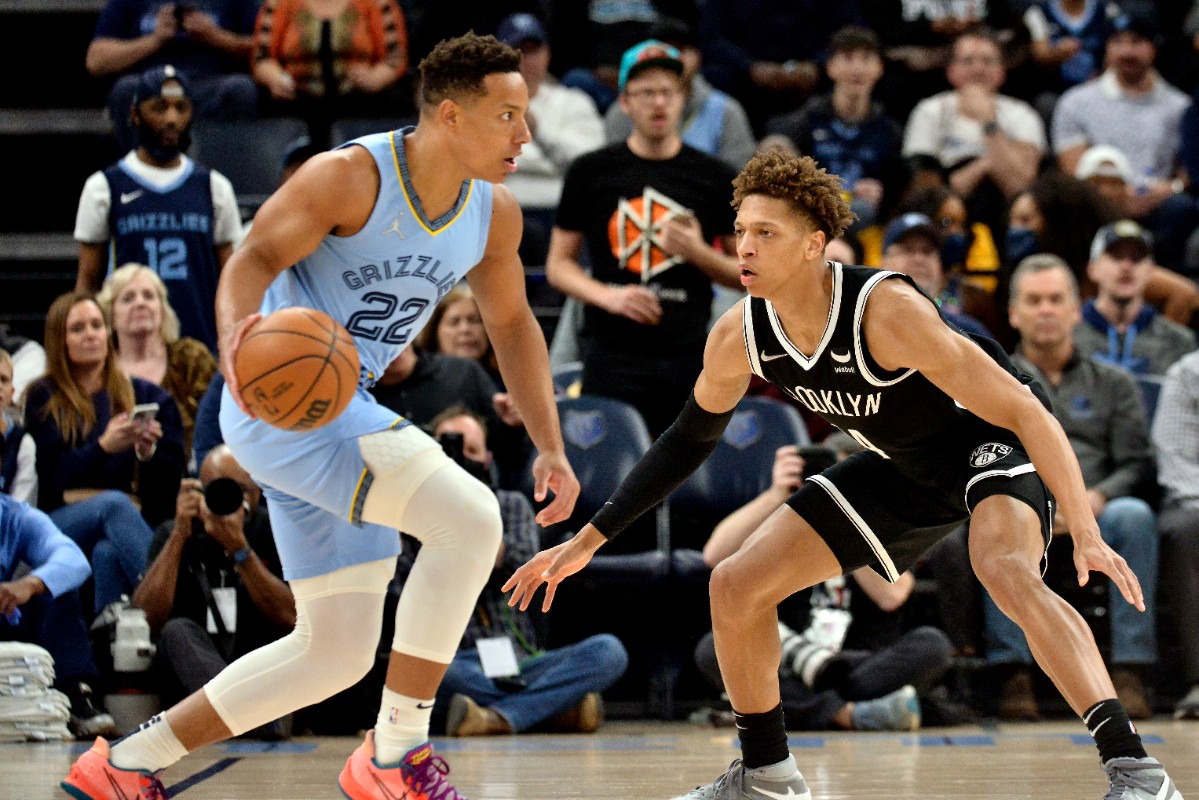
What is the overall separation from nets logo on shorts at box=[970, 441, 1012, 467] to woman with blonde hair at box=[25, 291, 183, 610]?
147 inches

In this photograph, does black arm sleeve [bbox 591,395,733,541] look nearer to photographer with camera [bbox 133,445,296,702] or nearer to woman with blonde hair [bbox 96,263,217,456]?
photographer with camera [bbox 133,445,296,702]

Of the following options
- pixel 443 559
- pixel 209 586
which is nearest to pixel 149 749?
pixel 443 559

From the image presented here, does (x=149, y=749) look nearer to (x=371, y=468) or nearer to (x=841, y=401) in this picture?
(x=371, y=468)

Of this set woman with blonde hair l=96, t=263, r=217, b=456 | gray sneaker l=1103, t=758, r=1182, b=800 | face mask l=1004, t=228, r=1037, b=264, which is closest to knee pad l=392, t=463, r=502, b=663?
gray sneaker l=1103, t=758, r=1182, b=800

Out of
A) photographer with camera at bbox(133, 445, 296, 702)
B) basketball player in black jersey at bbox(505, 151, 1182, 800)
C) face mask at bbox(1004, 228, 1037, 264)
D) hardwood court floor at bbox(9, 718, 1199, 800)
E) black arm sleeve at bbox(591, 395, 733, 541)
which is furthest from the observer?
face mask at bbox(1004, 228, 1037, 264)

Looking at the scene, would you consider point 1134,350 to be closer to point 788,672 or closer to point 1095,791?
point 788,672

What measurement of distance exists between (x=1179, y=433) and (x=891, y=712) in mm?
1929

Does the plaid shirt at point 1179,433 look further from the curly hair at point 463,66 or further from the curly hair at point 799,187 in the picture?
the curly hair at point 463,66

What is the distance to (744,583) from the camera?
386 centimetres

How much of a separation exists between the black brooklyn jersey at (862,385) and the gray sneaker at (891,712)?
2.58 metres

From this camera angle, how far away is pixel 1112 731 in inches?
132

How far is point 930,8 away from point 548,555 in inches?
299

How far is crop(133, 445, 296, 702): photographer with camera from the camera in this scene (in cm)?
588

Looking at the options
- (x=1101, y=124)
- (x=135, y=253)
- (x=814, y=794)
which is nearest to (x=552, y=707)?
(x=814, y=794)
